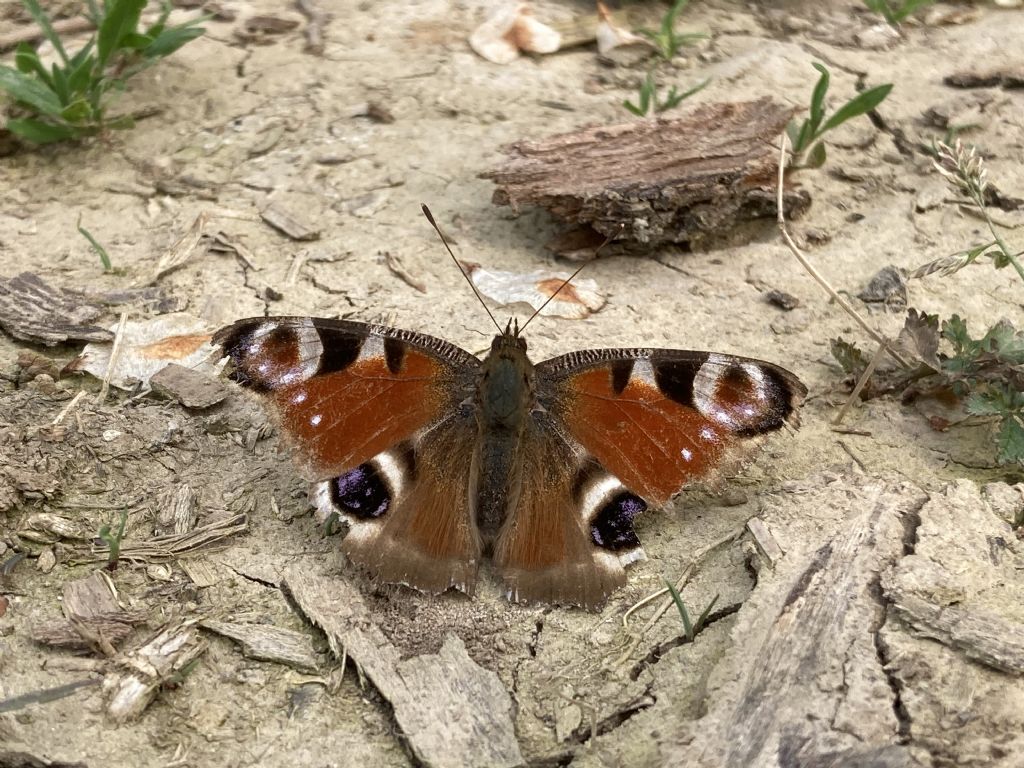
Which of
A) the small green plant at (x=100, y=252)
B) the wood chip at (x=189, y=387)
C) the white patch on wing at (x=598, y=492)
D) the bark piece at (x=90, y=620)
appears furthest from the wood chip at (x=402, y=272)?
the bark piece at (x=90, y=620)

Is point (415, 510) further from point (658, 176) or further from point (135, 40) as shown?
point (135, 40)

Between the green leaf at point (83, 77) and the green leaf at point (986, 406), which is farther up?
the green leaf at point (83, 77)

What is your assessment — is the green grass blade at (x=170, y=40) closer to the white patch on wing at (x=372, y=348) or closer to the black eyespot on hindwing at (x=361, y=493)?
the white patch on wing at (x=372, y=348)

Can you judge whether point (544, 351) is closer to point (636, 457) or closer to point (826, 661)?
point (636, 457)

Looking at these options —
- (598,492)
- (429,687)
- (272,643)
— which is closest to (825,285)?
(598,492)

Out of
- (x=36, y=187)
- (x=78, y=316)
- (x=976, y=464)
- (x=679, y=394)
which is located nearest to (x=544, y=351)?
(x=679, y=394)

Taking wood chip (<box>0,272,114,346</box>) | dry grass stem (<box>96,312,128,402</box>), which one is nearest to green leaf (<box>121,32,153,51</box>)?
wood chip (<box>0,272,114,346</box>)
